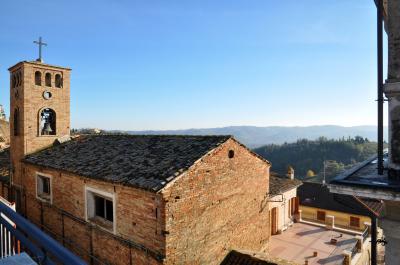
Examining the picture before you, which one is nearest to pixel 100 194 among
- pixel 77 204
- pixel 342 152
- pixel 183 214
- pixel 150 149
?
pixel 77 204

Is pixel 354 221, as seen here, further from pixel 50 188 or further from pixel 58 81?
pixel 58 81

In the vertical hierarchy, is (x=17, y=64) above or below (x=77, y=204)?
above

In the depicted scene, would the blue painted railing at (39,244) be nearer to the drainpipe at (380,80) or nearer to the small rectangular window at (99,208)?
the drainpipe at (380,80)

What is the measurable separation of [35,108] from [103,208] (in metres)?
9.69

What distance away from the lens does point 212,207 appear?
11141 millimetres

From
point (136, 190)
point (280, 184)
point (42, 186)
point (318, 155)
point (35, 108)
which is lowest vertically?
point (318, 155)

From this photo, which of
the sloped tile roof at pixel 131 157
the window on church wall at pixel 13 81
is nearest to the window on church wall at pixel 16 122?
the window on church wall at pixel 13 81

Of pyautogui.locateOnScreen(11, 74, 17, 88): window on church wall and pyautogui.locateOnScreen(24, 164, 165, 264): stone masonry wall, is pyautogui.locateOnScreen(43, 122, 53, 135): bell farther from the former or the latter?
pyautogui.locateOnScreen(11, 74, 17, 88): window on church wall

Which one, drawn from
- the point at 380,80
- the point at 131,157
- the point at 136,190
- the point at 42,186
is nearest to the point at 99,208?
the point at 131,157

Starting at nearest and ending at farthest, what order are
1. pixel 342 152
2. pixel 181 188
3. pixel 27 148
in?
pixel 181 188 < pixel 27 148 < pixel 342 152

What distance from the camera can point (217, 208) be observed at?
11.4 metres

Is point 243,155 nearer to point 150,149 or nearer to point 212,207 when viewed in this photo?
point 212,207

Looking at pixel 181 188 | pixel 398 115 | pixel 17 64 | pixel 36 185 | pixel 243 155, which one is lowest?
pixel 36 185

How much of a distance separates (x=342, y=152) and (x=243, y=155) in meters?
103
